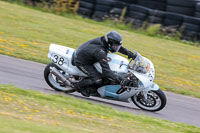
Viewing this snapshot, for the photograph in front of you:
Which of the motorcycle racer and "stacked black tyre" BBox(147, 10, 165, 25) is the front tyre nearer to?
the motorcycle racer

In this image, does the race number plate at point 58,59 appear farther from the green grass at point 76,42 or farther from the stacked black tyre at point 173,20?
the stacked black tyre at point 173,20

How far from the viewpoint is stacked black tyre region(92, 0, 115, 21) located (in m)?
18.4

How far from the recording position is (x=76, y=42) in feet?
46.6

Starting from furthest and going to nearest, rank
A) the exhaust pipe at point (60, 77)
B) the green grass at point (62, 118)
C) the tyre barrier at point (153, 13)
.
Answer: the tyre barrier at point (153, 13) → the exhaust pipe at point (60, 77) → the green grass at point (62, 118)

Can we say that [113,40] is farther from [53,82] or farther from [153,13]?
[153,13]

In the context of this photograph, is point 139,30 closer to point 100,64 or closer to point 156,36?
point 156,36

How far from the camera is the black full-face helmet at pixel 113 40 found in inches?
280

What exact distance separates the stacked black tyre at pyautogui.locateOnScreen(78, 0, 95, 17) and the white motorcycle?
11.0 metres

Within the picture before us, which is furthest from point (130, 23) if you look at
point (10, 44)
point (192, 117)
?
point (192, 117)

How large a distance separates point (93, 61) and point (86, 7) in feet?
38.8

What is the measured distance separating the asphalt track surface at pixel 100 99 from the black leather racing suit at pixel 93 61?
1.85 feet

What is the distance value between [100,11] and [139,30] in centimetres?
239

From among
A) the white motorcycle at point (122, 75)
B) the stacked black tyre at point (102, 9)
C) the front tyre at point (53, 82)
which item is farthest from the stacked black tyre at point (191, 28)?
the front tyre at point (53, 82)

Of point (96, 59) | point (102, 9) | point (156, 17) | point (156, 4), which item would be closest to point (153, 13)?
point (156, 17)
